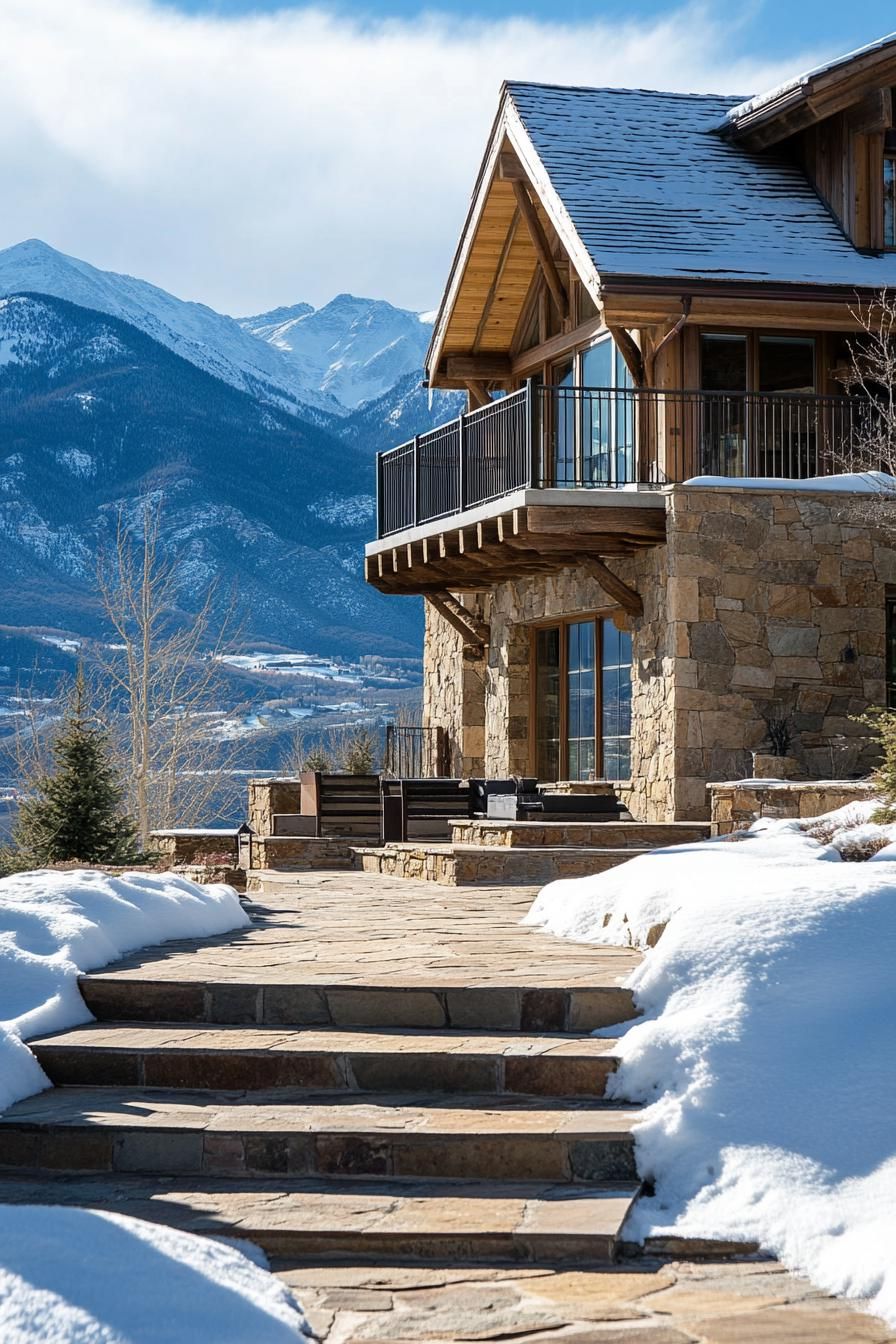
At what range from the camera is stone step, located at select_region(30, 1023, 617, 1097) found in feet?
18.9

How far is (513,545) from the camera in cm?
1594

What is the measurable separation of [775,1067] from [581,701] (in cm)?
1250

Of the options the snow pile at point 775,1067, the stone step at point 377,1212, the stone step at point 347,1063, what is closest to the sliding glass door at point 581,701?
the snow pile at point 775,1067

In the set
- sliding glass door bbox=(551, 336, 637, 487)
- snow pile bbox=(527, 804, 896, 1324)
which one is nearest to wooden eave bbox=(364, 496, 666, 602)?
sliding glass door bbox=(551, 336, 637, 487)

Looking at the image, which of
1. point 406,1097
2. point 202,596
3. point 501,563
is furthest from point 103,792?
point 202,596

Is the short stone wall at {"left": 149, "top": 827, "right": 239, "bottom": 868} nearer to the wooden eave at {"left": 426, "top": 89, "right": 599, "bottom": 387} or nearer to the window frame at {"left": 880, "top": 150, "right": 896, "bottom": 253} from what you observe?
the wooden eave at {"left": 426, "top": 89, "right": 599, "bottom": 387}

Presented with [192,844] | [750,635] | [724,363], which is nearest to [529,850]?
[750,635]

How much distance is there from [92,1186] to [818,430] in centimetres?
1238

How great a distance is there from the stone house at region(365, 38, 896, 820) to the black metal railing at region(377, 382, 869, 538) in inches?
1.5

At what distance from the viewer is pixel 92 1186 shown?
5219 millimetres

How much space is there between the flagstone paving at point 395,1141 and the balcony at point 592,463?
8212mm

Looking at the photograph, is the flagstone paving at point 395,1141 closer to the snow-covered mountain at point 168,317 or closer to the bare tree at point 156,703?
the bare tree at point 156,703

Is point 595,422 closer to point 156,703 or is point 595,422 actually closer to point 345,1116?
point 345,1116

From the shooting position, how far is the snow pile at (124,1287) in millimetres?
3826
